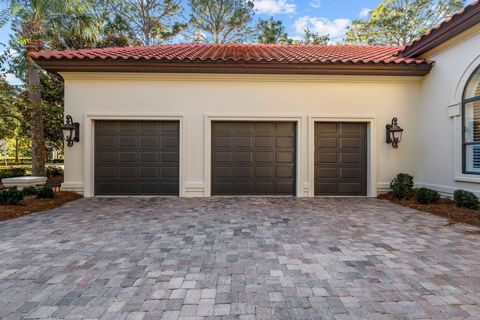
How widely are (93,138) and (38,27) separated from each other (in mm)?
5176

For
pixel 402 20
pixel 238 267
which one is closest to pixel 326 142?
pixel 238 267

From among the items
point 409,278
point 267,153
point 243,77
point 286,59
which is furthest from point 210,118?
point 409,278

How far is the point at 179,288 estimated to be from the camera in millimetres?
2445

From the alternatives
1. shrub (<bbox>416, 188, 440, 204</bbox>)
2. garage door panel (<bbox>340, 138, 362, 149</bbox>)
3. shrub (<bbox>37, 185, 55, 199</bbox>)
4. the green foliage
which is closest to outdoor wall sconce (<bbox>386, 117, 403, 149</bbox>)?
garage door panel (<bbox>340, 138, 362, 149</bbox>)

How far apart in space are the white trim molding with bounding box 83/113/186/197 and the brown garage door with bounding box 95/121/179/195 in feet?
0.42

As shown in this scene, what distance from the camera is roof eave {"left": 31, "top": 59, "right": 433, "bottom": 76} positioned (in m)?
6.91

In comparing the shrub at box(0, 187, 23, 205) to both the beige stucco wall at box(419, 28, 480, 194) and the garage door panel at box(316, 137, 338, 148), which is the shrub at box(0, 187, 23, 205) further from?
the beige stucco wall at box(419, 28, 480, 194)

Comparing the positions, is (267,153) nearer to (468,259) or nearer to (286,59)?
(286,59)

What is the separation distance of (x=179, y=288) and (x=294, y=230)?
241cm

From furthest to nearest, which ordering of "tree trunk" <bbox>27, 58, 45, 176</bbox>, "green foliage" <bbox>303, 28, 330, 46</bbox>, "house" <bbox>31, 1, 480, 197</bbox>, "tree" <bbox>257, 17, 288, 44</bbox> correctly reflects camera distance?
"green foliage" <bbox>303, 28, 330, 46</bbox> → "tree" <bbox>257, 17, 288, 44</bbox> → "tree trunk" <bbox>27, 58, 45, 176</bbox> → "house" <bbox>31, 1, 480, 197</bbox>

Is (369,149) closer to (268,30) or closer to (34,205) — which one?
(34,205)

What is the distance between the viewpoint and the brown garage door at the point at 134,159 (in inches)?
288

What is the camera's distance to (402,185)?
677 cm

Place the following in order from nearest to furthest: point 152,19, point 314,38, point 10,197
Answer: point 10,197, point 152,19, point 314,38
